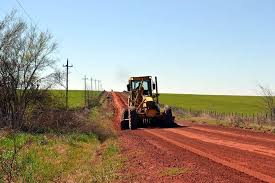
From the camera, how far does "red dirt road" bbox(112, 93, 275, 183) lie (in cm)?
1167

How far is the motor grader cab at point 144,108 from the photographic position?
2998 centimetres

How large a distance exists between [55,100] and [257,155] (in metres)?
18.9

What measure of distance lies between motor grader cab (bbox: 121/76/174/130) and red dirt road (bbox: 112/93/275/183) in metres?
8.02

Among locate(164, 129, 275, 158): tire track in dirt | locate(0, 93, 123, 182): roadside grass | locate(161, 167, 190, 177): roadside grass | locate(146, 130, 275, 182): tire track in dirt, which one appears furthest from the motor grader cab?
locate(161, 167, 190, 177): roadside grass

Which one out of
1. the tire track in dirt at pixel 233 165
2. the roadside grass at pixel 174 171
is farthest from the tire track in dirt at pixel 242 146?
the roadside grass at pixel 174 171

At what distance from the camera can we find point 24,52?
30.3 m

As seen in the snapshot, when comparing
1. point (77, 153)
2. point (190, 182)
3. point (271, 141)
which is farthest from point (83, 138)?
point (190, 182)

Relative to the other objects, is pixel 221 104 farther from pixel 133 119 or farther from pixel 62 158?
pixel 62 158

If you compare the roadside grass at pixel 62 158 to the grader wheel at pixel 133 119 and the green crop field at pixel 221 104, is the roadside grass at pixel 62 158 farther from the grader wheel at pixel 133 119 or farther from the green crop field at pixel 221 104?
the green crop field at pixel 221 104

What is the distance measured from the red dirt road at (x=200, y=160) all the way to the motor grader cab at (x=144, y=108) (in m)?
8.02

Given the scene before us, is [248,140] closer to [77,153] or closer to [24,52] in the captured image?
[77,153]

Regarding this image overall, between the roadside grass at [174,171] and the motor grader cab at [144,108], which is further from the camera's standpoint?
the motor grader cab at [144,108]

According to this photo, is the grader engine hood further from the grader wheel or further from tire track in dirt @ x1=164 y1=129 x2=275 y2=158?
tire track in dirt @ x1=164 y1=129 x2=275 y2=158

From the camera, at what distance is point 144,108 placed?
1203 inches
